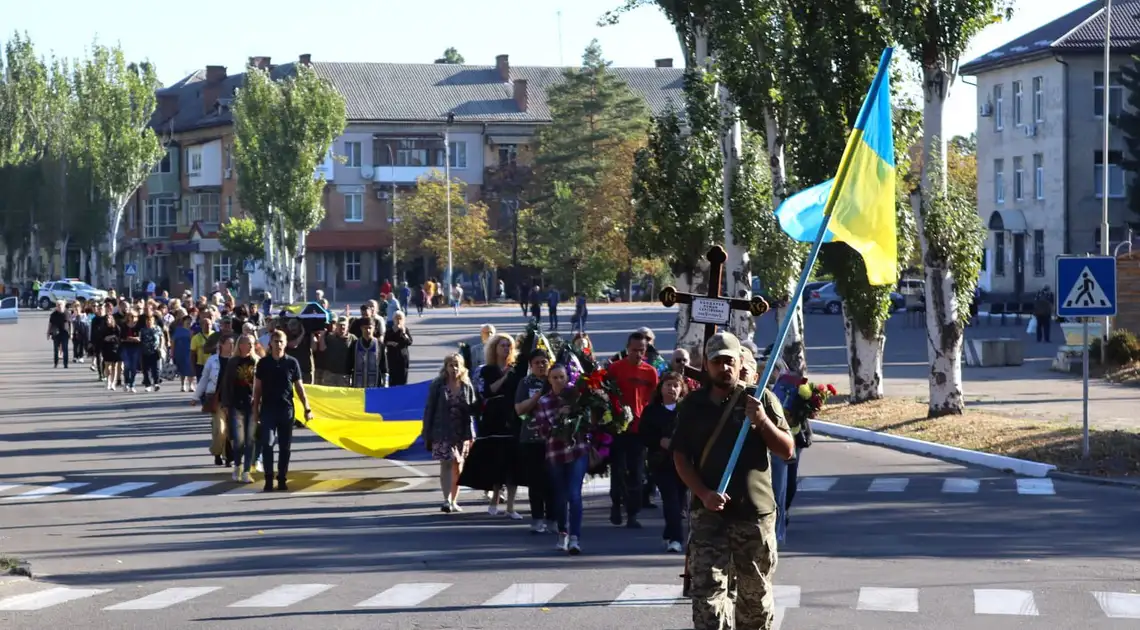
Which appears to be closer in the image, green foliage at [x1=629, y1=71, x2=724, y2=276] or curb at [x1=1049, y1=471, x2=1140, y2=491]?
curb at [x1=1049, y1=471, x2=1140, y2=491]

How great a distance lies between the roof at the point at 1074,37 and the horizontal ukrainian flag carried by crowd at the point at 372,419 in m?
46.7

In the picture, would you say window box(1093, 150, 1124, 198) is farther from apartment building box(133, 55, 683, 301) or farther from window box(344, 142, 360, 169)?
window box(344, 142, 360, 169)

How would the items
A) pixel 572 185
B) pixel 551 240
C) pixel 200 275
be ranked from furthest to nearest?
1. pixel 200 275
2. pixel 572 185
3. pixel 551 240

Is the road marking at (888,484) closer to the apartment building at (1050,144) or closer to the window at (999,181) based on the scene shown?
the apartment building at (1050,144)

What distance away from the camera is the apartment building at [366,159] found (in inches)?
4092

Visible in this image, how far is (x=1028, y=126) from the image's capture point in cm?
6669

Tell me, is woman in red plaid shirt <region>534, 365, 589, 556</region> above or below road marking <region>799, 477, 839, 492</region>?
above

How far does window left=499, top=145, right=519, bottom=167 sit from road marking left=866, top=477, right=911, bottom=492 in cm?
8896

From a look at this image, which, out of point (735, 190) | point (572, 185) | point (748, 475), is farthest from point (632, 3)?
point (572, 185)

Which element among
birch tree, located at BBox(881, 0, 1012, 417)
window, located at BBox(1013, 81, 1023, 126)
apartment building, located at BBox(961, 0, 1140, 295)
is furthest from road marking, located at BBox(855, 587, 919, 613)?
window, located at BBox(1013, 81, 1023, 126)

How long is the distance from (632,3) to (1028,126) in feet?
130

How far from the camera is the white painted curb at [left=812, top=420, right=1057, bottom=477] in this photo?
20312mm

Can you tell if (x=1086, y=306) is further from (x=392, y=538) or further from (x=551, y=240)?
(x=551, y=240)

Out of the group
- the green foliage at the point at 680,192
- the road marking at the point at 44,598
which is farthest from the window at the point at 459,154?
the road marking at the point at 44,598
